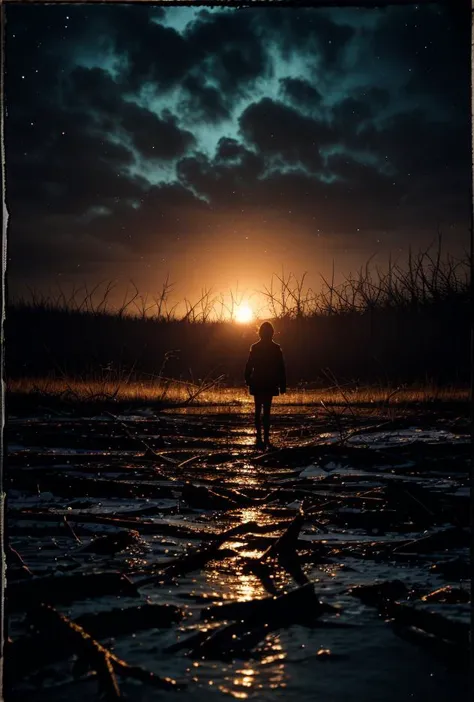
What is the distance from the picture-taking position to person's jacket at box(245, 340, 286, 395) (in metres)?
11.7

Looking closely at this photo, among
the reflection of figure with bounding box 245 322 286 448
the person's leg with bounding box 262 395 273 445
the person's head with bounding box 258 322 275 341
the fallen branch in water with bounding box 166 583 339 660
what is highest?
the person's head with bounding box 258 322 275 341

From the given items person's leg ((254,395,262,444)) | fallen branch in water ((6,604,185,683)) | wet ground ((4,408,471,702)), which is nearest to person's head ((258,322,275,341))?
person's leg ((254,395,262,444))

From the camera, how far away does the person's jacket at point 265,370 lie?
11656mm

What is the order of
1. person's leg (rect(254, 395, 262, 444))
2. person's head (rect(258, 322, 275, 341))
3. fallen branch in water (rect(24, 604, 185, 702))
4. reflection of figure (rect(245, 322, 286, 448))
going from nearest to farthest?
1. fallen branch in water (rect(24, 604, 185, 702))
2. person's leg (rect(254, 395, 262, 444))
3. reflection of figure (rect(245, 322, 286, 448))
4. person's head (rect(258, 322, 275, 341))

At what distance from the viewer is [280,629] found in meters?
3.29

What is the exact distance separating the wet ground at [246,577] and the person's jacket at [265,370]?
3.33 metres

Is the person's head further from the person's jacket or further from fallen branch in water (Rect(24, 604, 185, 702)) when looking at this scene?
fallen branch in water (Rect(24, 604, 185, 702))

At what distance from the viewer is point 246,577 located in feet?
13.3

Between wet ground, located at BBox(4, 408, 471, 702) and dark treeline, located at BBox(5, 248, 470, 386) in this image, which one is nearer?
wet ground, located at BBox(4, 408, 471, 702)

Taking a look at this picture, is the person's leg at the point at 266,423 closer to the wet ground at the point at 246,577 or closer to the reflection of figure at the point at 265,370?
the reflection of figure at the point at 265,370

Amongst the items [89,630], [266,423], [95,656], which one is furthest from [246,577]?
[266,423]

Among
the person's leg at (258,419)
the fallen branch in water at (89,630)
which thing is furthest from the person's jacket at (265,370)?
the fallen branch in water at (89,630)

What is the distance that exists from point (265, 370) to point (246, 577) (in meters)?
7.77

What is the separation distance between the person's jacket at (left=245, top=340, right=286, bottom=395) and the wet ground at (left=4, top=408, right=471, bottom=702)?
3.33m
